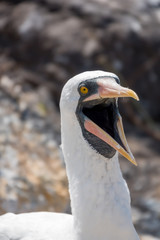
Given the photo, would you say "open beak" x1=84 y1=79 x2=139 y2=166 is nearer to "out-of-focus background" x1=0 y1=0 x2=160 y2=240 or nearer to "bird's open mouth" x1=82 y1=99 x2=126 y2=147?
"bird's open mouth" x1=82 y1=99 x2=126 y2=147

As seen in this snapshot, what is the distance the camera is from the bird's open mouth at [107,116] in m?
3.14

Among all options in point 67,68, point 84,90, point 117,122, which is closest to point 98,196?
point 117,122

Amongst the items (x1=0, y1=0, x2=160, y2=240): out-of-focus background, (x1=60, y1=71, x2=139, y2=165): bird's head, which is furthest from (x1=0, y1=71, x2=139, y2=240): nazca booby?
(x1=0, y1=0, x2=160, y2=240): out-of-focus background

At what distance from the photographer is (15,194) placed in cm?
596

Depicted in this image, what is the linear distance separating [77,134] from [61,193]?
3.09 m

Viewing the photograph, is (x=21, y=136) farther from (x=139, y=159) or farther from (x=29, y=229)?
(x=29, y=229)

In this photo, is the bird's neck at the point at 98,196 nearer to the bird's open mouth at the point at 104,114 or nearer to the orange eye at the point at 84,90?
A: the bird's open mouth at the point at 104,114

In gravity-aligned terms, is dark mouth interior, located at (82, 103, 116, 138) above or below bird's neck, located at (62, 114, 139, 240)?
above

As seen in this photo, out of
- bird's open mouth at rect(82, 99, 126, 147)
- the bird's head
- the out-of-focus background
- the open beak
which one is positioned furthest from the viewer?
the out-of-focus background

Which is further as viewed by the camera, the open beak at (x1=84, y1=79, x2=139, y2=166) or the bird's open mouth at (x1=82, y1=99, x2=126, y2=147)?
the bird's open mouth at (x1=82, y1=99, x2=126, y2=147)

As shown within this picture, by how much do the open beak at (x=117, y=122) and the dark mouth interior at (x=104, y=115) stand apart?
0.25ft

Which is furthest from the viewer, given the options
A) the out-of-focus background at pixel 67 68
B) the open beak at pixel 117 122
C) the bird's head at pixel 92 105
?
the out-of-focus background at pixel 67 68

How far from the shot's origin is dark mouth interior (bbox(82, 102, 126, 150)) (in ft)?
11.0

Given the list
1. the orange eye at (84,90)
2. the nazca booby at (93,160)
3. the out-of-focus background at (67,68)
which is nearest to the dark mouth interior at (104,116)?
the nazca booby at (93,160)
